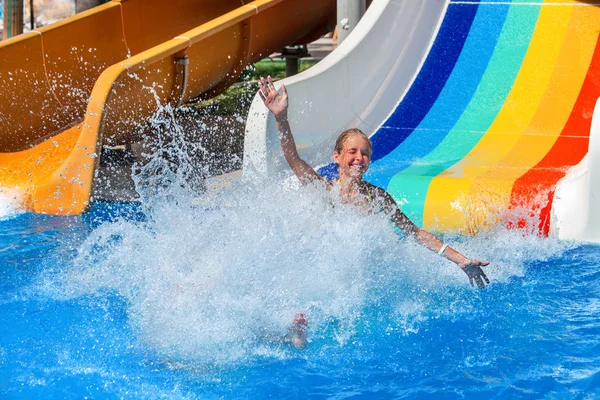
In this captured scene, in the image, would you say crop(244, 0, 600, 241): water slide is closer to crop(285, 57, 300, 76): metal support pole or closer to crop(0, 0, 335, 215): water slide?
crop(0, 0, 335, 215): water slide

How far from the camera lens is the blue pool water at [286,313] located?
289 centimetres

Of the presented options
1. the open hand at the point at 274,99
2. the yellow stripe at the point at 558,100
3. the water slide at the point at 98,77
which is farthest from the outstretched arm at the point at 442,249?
the water slide at the point at 98,77

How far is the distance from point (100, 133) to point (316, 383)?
9.25ft

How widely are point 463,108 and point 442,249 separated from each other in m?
2.70

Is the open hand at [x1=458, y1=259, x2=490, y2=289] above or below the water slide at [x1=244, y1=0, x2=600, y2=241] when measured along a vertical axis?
below

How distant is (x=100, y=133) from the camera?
5.14 m

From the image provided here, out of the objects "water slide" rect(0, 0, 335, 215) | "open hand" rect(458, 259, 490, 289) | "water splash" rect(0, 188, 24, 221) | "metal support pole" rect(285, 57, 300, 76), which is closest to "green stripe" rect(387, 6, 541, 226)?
"open hand" rect(458, 259, 490, 289)

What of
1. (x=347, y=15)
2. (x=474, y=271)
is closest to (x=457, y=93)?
(x=347, y=15)

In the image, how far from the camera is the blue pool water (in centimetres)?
289

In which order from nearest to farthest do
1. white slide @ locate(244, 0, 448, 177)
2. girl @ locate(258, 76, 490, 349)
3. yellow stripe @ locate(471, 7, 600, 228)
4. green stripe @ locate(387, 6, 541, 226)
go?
1. girl @ locate(258, 76, 490, 349)
2. white slide @ locate(244, 0, 448, 177)
3. yellow stripe @ locate(471, 7, 600, 228)
4. green stripe @ locate(387, 6, 541, 226)

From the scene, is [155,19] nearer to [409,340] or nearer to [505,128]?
[505,128]

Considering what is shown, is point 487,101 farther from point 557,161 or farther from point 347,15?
point 347,15

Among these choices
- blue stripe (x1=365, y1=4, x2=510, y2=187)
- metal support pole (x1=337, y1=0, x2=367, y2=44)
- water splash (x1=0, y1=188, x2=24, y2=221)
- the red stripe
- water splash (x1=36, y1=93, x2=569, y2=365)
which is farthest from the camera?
metal support pole (x1=337, y1=0, x2=367, y2=44)

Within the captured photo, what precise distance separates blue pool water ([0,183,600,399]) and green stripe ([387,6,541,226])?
3.95 ft
